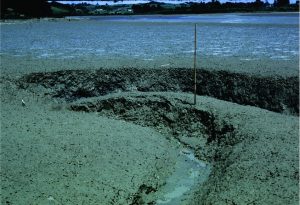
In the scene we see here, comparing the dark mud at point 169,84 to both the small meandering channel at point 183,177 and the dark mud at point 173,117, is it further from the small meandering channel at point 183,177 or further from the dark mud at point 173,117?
the small meandering channel at point 183,177

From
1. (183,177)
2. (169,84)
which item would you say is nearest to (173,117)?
(169,84)

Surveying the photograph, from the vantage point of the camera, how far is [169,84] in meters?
12.5

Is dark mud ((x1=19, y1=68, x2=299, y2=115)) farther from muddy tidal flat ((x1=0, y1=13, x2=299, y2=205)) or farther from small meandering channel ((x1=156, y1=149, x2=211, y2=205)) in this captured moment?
small meandering channel ((x1=156, y1=149, x2=211, y2=205))

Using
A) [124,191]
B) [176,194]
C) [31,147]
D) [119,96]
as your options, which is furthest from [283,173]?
[119,96]

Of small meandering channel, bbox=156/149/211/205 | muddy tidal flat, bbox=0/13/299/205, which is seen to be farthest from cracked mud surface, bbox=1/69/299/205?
small meandering channel, bbox=156/149/211/205

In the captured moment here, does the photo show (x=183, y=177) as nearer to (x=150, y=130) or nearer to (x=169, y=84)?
(x=150, y=130)

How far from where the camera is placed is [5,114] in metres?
9.69

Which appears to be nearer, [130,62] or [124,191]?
[124,191]

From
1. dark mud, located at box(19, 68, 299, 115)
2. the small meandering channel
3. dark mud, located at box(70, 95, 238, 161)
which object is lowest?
the small meandering channel

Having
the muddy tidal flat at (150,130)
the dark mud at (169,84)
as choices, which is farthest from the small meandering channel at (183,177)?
the dark mud at (169,84)

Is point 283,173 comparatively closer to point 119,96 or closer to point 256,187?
point 256,187

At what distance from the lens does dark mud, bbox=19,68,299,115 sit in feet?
36.2

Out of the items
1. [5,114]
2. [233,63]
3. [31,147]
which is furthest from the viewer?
[233,63]

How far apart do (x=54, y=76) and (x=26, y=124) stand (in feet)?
14.6
